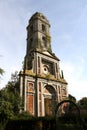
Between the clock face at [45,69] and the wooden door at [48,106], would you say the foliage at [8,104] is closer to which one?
the wooden door at [48,106]

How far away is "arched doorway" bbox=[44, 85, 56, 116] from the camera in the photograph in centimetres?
3179

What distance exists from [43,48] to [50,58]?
2767 mm

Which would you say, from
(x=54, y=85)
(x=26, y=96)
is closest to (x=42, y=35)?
(x=54, y=85)

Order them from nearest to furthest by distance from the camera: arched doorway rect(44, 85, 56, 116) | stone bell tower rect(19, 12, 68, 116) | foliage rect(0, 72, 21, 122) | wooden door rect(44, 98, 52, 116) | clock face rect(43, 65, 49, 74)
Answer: foliage rect(0, 72, 21, 122) → stone bell tower rect(19, 12, 68, 116) → wooden door rect(44, 98, 52, 116) → arched doorway rect(44, 85, 56, 116) → clock face rect(43, 65, 49, 74)

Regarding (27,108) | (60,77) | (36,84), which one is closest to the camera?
(27,108)

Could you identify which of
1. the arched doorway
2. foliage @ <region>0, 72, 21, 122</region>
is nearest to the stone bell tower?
the arched doorway

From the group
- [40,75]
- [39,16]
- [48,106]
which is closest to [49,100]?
[48,106]

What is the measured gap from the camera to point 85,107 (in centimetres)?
2980

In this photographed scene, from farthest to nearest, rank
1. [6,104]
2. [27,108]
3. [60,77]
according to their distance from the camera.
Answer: [60,77] < [27,108] < [6,104]

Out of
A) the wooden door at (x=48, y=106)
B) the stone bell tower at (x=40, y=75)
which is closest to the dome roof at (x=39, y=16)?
the stone bell tower at (x=40, y=75)

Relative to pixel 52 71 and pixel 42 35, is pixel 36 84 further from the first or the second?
pixel 42 35

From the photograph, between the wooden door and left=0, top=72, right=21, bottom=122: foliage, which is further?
the wooden door

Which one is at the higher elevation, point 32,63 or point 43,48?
point 43,48

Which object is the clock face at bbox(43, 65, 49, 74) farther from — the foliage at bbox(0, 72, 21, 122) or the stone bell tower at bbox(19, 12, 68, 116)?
the foliage at bbox(0, 72, 21, 122)
